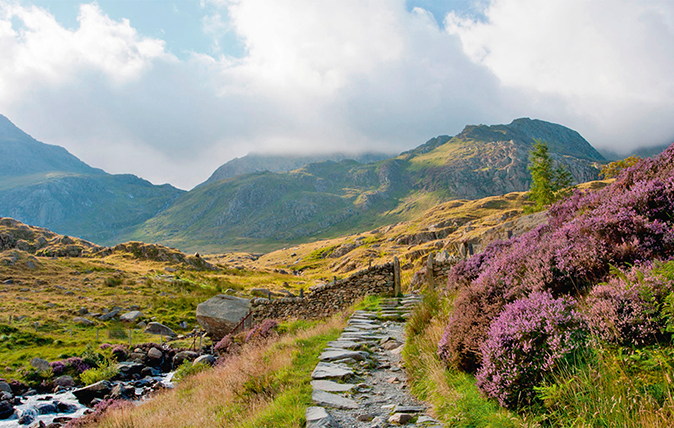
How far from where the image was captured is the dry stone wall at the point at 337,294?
1830 cm

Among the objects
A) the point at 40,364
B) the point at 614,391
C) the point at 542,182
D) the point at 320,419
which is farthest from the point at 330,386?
the point at 542,182

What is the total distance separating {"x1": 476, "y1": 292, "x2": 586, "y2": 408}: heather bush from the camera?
3.84 metres

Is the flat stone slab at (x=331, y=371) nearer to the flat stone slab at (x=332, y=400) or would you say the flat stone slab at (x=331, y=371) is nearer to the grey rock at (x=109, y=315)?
the flat stone slab at (x=332, y=400)

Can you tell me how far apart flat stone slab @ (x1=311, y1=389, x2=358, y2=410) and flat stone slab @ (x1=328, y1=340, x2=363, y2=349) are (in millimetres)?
2884

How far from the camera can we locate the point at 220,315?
27844 mm

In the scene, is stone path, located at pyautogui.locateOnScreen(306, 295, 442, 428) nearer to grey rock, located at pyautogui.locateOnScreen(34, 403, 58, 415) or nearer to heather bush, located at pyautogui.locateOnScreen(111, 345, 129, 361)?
grey rock, located at pyautogui.locateOnScreen(34, 403, 58, 415)

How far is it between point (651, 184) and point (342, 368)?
6479 mm

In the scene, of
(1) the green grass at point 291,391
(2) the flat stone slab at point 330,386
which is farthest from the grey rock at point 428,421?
(2) the flat stone slab at point 330,386

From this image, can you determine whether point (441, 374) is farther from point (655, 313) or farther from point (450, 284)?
point (450, 284)

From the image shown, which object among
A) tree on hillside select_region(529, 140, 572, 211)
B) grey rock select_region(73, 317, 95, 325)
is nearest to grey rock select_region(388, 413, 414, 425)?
grey rock select_region(73, 317, 95, 325)

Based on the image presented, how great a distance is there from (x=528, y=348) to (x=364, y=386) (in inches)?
134

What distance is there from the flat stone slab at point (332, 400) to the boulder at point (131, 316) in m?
31.9

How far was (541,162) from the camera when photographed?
59.6 m

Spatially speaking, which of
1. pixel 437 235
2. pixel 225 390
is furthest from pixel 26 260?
pixel 437 235
